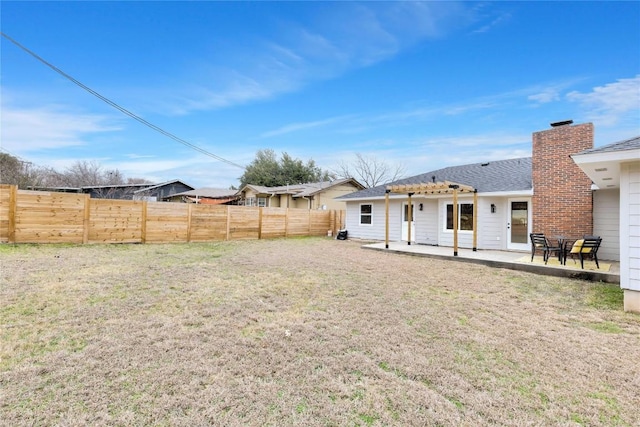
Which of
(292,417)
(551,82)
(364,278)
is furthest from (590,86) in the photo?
(292,417)

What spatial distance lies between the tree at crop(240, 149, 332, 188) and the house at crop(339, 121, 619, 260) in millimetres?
20893

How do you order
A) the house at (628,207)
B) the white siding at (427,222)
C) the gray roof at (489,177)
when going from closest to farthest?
the house at (628,207)
the gray roof at (489,177)
the white siding at (427,222)

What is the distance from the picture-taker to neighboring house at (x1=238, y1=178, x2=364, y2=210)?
22.9 m

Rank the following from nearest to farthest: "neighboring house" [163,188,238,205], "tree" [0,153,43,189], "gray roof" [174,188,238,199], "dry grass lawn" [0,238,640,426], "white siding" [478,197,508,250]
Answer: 1. "dry grass lawn" [0,238,640,426]
2. "white siding" [478,197,508,250]
3. "tree" [0,153,43,189]
4. "neighboring house" [163,188,238,205]
5. "gray roof" [174,188,238,199]

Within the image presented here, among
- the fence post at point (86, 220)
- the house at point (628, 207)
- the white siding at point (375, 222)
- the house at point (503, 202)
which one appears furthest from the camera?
the white siding at point (375, 222)

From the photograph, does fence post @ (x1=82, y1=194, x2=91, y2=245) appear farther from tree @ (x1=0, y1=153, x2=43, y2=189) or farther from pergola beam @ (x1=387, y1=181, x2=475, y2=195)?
tree @ (x1=0, y1=153, x2=43, y2=189)

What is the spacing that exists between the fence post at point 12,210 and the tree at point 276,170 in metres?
26.6

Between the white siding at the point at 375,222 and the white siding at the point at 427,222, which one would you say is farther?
the white siding at the point at 375,222

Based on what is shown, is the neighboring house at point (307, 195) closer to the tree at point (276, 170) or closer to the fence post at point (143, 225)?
the tree at point (276, 170)

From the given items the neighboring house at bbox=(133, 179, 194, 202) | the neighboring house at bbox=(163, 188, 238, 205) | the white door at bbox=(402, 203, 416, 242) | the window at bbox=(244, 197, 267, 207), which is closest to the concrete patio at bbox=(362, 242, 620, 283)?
the white door at bbox=(402, 203, 416, 242)

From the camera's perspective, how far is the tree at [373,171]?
36.0 metres

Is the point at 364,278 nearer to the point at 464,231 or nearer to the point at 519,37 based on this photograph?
the point at 464,231

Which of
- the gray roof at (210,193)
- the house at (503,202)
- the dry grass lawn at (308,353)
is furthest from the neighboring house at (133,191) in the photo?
the dry grass lawn at (308,353)

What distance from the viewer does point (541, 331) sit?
12.4 ft
